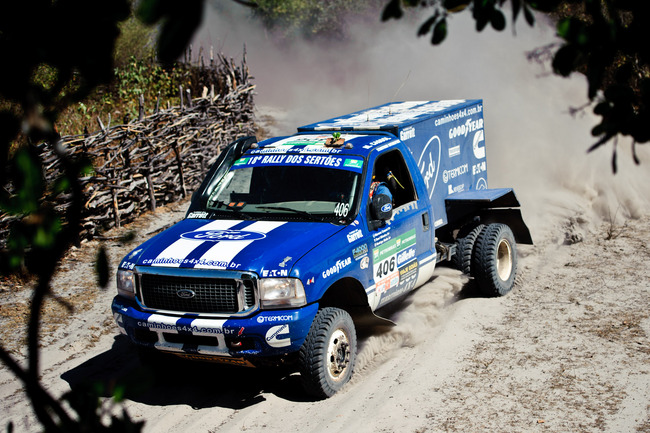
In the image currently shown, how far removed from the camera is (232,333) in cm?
545

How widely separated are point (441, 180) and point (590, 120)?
779 cm

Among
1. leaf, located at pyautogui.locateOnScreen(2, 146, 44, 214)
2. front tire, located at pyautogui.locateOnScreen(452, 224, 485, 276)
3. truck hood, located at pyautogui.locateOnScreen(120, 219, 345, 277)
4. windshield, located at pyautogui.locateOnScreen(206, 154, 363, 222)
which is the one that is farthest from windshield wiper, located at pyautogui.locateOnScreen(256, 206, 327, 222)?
leaf, located at pyautogui.locateOnScreen(2, 146, 44, 214)

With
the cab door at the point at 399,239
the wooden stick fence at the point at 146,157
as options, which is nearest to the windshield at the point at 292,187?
the cab door at the point at 399,239

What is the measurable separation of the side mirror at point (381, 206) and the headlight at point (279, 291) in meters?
1.22

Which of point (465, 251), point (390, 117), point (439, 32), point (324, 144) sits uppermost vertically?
point (439, 32)

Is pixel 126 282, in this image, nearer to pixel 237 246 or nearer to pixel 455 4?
pixel 237 246

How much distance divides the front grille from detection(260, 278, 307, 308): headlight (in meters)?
0.09

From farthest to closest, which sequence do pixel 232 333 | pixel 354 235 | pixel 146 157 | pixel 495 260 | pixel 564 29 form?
pixel 146 157
pixel 495 260
pixel 354 235
pixel 232 333
pixel 564 29

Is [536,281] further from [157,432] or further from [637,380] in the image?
[157,432]

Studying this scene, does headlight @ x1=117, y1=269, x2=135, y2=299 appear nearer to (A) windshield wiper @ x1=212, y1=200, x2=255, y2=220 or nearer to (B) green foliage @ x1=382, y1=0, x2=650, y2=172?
(A) windshield wiper @ x1=212, y1=200, x2=255, y2=220

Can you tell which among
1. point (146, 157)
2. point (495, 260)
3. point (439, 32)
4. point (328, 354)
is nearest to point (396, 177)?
point (495, 260)

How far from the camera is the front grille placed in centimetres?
550

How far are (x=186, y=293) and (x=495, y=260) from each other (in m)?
3.92

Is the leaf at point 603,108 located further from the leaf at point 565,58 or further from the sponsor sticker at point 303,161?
the sponsor sticker at point 303,161
